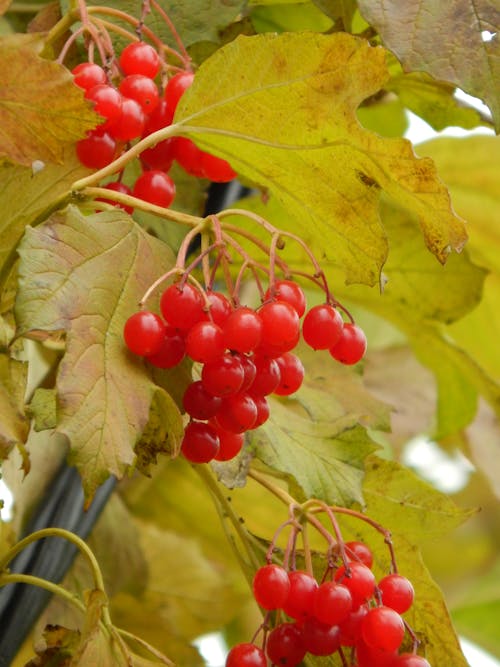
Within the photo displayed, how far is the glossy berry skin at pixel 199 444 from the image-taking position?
725 millimetres

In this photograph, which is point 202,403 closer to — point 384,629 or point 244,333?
point 244,333

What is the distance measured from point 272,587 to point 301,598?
25mm

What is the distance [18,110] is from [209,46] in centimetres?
28

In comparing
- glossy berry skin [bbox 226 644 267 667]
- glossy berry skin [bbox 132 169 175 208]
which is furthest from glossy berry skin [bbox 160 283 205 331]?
glossy berry skin [bbox 226 644 267 667]

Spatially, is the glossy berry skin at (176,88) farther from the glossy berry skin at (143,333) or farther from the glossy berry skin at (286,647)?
the glossy berry skin at (286,647)

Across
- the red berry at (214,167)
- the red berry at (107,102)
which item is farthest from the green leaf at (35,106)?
the red berry at (214,167)

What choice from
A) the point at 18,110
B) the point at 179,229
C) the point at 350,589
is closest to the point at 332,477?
the point at 350,589

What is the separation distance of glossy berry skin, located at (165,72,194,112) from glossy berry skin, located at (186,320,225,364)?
0.63 feet

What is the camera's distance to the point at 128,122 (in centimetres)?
76

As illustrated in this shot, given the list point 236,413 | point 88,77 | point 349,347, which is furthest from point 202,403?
point 88,77

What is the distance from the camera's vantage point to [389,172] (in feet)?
2.40

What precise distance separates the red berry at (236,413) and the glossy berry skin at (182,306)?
5 cm

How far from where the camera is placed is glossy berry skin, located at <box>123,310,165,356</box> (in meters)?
0.68

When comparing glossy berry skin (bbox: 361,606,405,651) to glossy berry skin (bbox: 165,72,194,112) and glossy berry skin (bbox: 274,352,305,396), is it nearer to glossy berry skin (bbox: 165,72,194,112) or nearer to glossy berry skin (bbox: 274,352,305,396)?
glossy berry skin (bbox: 274,352,305,396)
